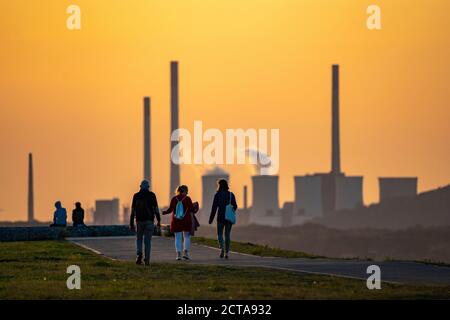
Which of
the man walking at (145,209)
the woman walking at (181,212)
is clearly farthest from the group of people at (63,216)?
the man walking at (145,209)

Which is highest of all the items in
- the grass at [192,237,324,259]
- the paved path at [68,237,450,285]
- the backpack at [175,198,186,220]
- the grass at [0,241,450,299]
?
the backpack at [175,198,186,220]

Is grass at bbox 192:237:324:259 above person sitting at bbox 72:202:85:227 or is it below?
below

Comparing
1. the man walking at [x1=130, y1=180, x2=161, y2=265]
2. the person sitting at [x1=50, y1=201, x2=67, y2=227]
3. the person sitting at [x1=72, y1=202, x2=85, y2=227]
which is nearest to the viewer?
the man walking at [x1=130, y1=180, x2=161, y2=265]

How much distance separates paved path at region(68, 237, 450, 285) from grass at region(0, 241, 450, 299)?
1.47 meters

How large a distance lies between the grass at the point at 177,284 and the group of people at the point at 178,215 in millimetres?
938

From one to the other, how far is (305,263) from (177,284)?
819cm

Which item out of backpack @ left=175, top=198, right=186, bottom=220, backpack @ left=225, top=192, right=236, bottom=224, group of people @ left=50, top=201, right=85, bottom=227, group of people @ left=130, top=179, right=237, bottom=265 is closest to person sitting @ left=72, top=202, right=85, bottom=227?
group of people @ left=50, top=201, right=85, bottom=227

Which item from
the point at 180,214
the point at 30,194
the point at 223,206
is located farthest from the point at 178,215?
the point at 30,194

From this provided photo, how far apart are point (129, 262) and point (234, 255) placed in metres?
5.01

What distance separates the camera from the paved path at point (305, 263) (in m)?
29.8

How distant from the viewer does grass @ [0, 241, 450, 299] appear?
24.6 m

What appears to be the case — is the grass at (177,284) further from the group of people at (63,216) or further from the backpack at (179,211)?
the group of people at (63,216)

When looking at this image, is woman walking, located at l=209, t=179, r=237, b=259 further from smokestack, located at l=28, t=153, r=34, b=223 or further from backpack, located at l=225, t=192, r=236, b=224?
smokestack, located at l=28, t=153, r=34, b=223
